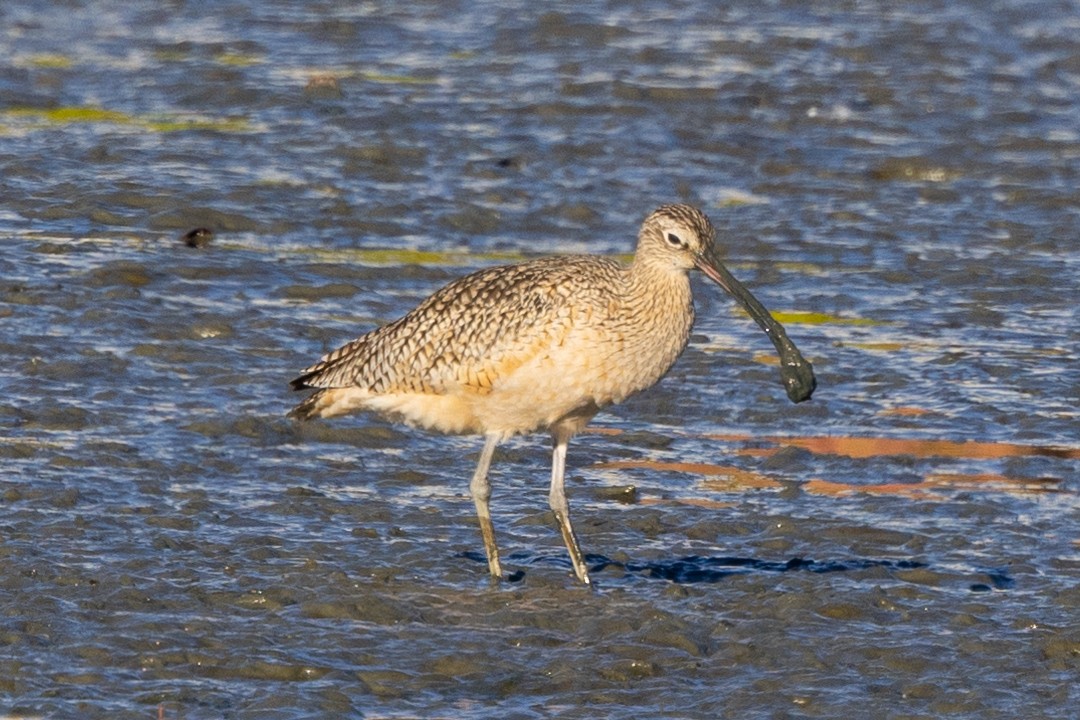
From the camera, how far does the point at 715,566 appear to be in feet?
24.0

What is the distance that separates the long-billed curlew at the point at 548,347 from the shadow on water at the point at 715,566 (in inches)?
7.8

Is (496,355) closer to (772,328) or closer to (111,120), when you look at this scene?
(772,328)

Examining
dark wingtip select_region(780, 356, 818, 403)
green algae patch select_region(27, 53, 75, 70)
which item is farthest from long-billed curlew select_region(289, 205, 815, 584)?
green algae patch select_region(27, 53, 75, 70)

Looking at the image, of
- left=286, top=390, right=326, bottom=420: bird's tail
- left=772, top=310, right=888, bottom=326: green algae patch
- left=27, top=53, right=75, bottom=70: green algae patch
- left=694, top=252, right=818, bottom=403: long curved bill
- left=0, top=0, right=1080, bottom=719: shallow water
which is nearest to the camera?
left=0, top=0, right=1080, bottom=719: shallow water

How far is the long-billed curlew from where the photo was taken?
7.11m

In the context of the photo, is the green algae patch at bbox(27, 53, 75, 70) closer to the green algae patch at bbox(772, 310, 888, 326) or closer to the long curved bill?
the green algae patch at bbox(772, 310, 888, 326)

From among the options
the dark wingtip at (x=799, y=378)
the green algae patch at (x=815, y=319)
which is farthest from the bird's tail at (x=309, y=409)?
the green algae patch at (x=815, y=319)

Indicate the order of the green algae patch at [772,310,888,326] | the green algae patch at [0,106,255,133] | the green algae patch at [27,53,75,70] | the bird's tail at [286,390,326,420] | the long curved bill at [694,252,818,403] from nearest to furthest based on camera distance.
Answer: the long curved bill at [694,252,818,403]
the bird's tail at [286,390,326,420]
the green algae patch at [772,310,888,326]
the green algae patch at [0,106,255,133]
the green algae patch at [27,53,75,70]

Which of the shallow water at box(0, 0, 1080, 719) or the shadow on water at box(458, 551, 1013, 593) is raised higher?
the shallow water at box(0, 0, 1080, 719)

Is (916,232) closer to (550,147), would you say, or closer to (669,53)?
(550,147)

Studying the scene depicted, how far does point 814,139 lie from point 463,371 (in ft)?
20.4

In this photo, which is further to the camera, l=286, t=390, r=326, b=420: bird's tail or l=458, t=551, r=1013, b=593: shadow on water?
l=286, t=390, r=326, b=420: bird's tail

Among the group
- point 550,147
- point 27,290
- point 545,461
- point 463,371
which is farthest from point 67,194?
point 463,371

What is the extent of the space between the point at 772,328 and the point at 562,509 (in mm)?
974
